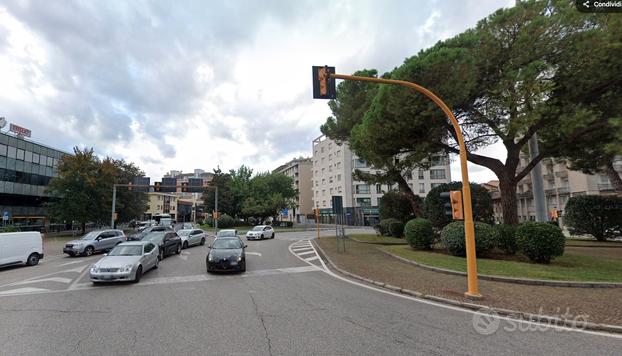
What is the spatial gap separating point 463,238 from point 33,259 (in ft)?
72.4

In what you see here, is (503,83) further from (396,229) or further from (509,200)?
(396,229)

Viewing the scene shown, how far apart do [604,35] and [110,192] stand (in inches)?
1800

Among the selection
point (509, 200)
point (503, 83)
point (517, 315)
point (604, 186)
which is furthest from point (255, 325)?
point (604, 186)

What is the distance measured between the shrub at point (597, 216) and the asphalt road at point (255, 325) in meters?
21.3

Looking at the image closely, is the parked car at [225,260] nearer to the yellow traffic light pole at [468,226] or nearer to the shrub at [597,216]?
the yellow traffic light pole at [468,226]

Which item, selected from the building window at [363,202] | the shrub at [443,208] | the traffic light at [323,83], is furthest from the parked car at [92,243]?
the building window at [363,202]

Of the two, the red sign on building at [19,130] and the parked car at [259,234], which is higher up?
the red sign on building at [19,130]

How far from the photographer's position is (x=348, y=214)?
67312mm

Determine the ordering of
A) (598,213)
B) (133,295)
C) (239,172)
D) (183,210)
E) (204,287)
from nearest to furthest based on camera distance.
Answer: (133,295) < (204,287) < (598,213) < (239,172) < (183,210)

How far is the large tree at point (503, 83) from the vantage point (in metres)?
12.6

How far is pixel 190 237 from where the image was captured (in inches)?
947

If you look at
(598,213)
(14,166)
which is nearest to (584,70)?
(598,213)

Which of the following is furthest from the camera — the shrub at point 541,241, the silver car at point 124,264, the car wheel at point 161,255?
the car wheel at point 161,255

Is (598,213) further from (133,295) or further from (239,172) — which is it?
(239,172)
